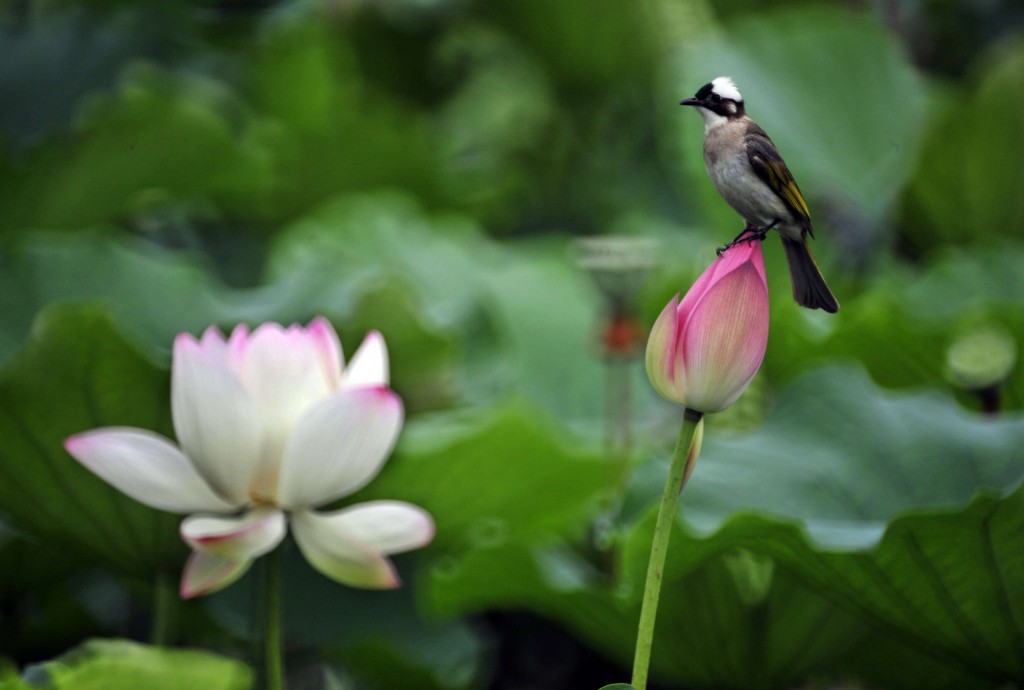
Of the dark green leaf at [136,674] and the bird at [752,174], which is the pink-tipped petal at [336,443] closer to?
the dark green leaf at [136,674]

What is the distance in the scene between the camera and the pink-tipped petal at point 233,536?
369 millimetres

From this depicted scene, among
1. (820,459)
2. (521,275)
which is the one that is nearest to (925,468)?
(820,459)

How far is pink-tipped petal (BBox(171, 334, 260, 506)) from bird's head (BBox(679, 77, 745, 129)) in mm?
188

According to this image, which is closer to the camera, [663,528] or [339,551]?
[663,528]

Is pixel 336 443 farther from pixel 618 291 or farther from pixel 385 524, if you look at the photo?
pixel 618 291

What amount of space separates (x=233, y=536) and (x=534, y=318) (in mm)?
770

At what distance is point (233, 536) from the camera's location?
0.37 m

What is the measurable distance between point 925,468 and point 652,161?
129 centimetres

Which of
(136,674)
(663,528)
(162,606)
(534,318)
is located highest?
(663,528)

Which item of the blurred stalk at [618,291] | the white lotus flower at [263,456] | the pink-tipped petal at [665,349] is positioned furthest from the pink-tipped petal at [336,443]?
the blurred stalk at [618,291]

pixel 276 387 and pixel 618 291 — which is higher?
pixel 276 387

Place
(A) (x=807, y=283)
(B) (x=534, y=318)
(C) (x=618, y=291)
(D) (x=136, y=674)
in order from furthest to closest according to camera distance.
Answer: (B) (x=534, y=318) → (C) (x=618, y=291) → (D) (x=136, y=674) → (A) (x=807, y=283)

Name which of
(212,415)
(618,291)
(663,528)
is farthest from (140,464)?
(618,291)

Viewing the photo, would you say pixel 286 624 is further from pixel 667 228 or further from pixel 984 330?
pixel 667 228
